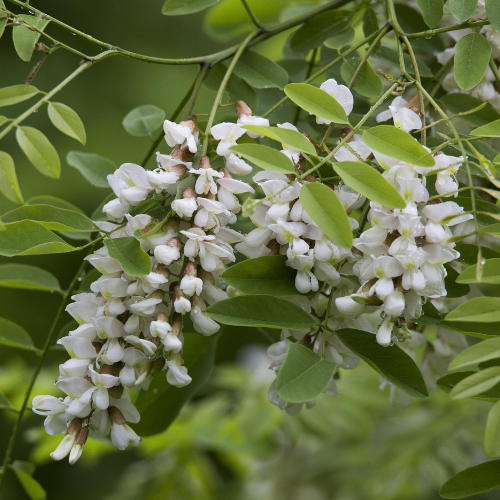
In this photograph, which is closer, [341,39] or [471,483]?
[471,483]

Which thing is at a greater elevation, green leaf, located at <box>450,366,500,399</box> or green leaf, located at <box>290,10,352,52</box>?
green leaf, located at <box>290,10,352,52</box>

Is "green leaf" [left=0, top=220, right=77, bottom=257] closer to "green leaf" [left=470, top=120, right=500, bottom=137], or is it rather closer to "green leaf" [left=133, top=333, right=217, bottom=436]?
"green leaf" [left=133, top=333, right=217, bottom=436]

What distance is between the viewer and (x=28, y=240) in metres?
0.42

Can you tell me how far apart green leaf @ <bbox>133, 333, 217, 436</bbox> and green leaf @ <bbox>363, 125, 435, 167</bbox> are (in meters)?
0.30

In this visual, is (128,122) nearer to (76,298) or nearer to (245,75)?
(245,75)

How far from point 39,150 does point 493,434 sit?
397 millimetres

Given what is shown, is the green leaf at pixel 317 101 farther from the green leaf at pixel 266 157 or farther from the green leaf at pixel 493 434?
the green leaf at pixel 493 434

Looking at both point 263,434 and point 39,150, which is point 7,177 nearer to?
point 39,150

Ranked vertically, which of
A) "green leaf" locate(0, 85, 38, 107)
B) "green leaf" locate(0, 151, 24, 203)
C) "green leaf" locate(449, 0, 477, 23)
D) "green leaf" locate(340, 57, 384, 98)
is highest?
"green leaf" locate(0, 85, 38, 107)

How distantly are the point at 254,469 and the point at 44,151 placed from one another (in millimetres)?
1169

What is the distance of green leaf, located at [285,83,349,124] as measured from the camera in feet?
1.38

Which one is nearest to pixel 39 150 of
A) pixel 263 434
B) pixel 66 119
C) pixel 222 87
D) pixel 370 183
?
pixel 66 119

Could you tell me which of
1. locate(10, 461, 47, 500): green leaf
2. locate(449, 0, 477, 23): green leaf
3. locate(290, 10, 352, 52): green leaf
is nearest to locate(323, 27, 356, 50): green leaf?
locate(290, 10, 352, 52): green leaf

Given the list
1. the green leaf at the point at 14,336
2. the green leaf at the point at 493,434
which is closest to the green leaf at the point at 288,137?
the green leaf at the point at 493,434
